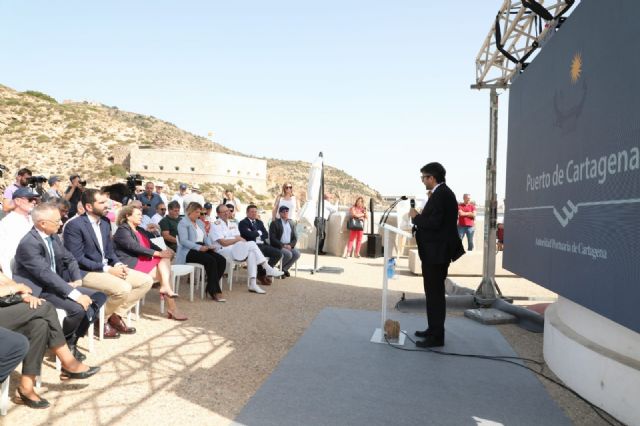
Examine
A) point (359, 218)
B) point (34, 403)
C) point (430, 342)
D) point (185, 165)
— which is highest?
point (185, 165)

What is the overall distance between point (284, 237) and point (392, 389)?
17.5ft

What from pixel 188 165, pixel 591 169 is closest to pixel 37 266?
pixel 591 169

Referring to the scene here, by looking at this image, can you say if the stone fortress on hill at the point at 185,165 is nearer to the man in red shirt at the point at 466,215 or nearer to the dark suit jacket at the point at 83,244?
the man in red shirt at the point at 466,215

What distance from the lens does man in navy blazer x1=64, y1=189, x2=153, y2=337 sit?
4.49 metres

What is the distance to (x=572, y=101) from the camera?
3.84 m

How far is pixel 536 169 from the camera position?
4730 millimetres

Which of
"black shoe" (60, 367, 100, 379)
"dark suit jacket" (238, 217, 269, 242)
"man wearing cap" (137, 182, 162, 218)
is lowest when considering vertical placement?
"black shoe" (60, 367, 100, 379)

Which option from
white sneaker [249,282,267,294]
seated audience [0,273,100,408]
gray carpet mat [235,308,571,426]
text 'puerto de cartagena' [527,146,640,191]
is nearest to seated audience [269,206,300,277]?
white sneaker [249,282,267,294]

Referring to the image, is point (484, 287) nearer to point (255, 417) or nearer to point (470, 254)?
point (470, 254)

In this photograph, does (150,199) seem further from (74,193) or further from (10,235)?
(10,235)

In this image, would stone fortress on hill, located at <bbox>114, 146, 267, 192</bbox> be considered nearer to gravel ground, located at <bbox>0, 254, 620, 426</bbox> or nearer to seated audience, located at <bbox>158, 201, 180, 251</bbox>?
seated audience, located at <bbox>158, 201, 180, 251</bbox>

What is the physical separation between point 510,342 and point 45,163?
54.9 meters

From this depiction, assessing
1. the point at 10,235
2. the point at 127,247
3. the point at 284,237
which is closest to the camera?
the point at 10,235

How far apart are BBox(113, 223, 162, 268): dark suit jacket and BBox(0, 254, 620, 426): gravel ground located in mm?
701
